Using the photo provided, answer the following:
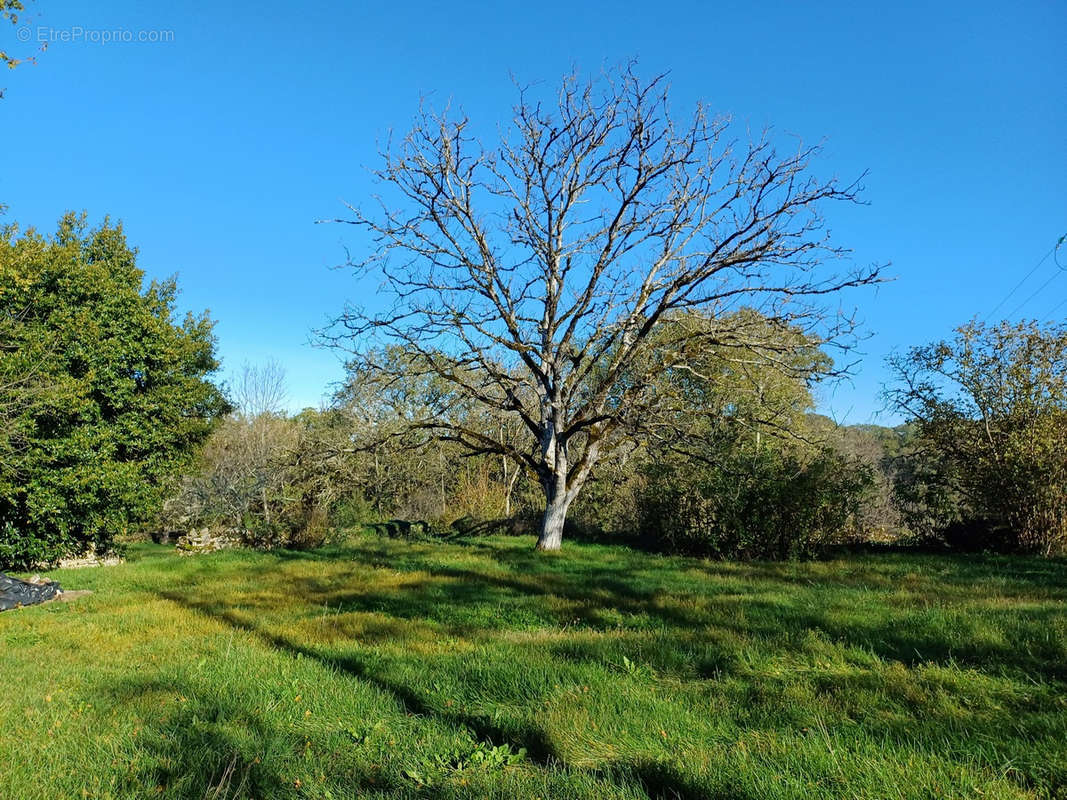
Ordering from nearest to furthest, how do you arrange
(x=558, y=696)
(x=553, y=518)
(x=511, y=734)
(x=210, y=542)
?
(x=511, y=734), (x=558, y=696), (x=553, y=518), (x=210, y=542)

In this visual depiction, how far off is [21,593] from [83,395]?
27.9 feet

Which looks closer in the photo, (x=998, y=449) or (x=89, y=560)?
(x=998, y=449)

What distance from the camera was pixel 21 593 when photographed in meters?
10.2

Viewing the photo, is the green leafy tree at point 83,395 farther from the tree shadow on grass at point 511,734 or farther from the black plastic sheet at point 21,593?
the tree shadow on grass at point 511,734

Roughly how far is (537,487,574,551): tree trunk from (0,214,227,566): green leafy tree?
37.5ft

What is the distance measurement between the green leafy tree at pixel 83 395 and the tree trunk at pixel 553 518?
11415 millimetres

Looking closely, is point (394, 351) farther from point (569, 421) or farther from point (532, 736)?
point (532, 736)

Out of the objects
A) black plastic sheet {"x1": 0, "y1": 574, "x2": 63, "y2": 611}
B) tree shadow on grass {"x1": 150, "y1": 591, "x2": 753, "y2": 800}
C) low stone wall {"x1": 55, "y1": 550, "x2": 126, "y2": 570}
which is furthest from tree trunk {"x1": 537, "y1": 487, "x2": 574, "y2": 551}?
low stone wall {"x1": 55, "y1": 550, "x2": 126, "y2": 570}

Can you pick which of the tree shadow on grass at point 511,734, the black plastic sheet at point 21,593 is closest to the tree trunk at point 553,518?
the tree shadow on grass at point 511,734

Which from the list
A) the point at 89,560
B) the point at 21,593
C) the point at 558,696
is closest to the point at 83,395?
the point at 89,560

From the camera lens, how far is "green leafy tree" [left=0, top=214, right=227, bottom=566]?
51.0 feet

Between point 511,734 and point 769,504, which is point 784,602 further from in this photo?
point 769,504

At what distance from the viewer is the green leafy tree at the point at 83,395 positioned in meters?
15.5

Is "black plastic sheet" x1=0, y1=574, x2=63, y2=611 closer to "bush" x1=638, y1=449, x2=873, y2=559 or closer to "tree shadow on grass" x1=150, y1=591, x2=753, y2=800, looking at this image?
"tree shadow on grass" x1=150, y1=591, x2=753, y2=800
